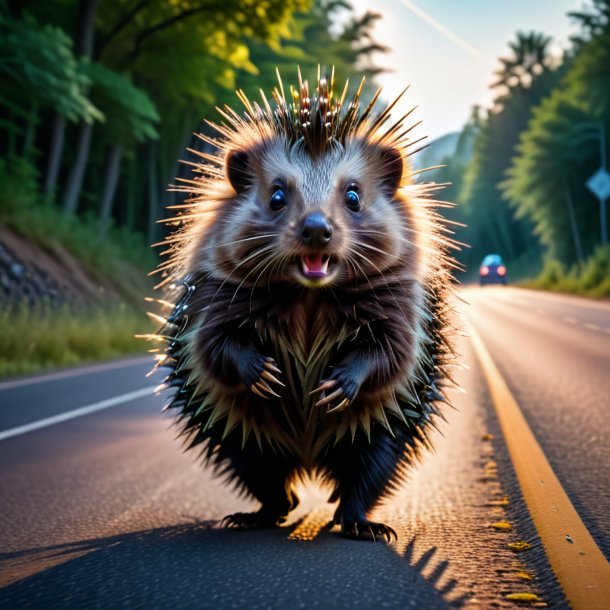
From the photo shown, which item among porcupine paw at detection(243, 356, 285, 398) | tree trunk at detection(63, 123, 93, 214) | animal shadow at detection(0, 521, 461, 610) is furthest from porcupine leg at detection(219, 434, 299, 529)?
tree trunk at detection(63, 123, 93, 214)

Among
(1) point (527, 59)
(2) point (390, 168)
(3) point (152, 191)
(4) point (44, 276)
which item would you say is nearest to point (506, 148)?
(1) point (527, 59)

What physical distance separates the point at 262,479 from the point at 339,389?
0.77m

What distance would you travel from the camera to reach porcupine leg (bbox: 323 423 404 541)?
11.0 ft

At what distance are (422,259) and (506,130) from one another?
9251cm

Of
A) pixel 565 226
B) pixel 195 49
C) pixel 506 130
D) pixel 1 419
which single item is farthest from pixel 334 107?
pixel 506 130

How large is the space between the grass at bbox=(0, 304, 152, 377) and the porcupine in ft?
34.1

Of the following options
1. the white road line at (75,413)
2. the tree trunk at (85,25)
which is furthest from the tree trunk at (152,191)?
the white road line at (75,413)

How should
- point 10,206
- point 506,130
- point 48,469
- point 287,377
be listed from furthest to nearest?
point 506,130, point 10,206, point 48,469, point 287,377

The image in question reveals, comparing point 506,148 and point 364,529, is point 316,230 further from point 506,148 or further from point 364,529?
point 506,148

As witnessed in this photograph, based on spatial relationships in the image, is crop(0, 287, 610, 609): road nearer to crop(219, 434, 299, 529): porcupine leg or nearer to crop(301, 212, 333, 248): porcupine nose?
crop(219, 434, 299, 529): porcupine leg

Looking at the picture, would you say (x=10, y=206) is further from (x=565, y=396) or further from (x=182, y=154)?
(x=565, y=396)

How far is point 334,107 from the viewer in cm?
344

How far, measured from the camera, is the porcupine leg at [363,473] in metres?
3.36

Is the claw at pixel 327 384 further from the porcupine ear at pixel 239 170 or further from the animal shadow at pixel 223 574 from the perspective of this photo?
the porcupine ear at pixel 239 170
